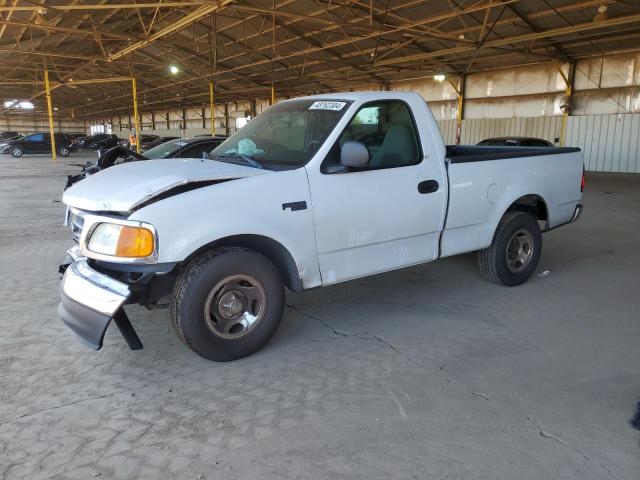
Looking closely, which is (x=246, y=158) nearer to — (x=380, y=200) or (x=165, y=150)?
(x=380, y=200)

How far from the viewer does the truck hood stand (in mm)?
3150

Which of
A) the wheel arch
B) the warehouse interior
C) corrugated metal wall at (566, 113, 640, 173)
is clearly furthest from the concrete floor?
corrugated metal wall at (566, 113, 640, 173)

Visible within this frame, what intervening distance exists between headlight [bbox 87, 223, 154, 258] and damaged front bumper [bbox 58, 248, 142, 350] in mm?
191

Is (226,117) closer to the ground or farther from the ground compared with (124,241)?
farther from the ground

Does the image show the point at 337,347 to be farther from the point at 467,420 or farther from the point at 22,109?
the point at 22,109

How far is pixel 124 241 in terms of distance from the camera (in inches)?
121

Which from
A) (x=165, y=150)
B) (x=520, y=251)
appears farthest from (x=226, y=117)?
(x=520, y=251)

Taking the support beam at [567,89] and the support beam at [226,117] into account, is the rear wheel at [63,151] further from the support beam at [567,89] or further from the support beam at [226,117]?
the support beam at [567,89]

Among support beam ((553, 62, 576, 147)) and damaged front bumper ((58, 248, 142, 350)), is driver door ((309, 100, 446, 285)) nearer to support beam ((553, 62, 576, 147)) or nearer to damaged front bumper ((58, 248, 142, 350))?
damaged front bumper ((58, 248, 142, 350))

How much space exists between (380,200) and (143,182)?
1.80 m

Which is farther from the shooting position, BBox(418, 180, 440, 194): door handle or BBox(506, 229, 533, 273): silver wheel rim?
BBox(506, 229, 533, 273): silver wheel rim

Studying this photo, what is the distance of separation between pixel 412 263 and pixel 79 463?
2.90 meters

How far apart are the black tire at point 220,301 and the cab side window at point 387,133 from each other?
126cm

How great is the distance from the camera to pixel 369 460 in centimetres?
248
